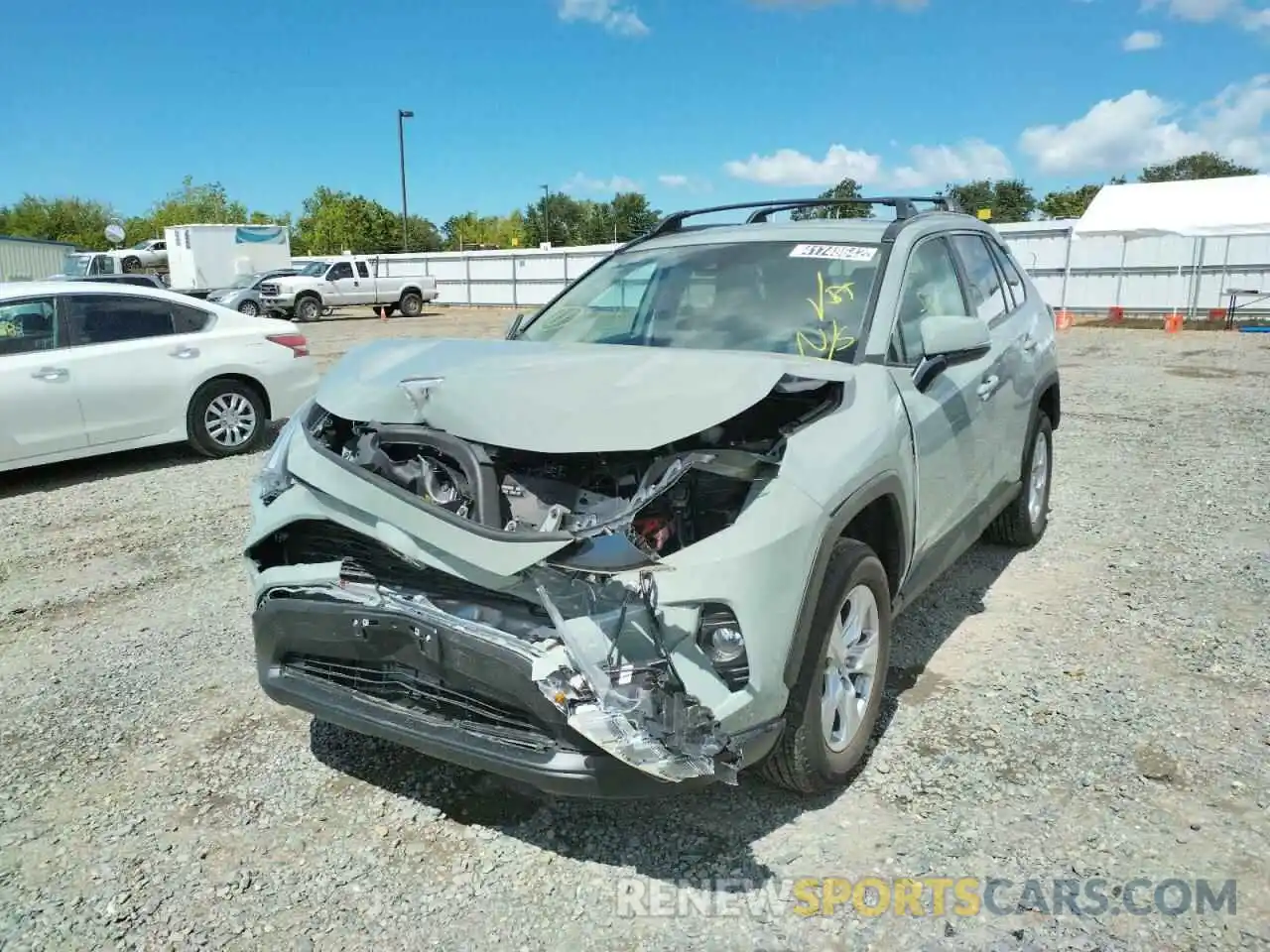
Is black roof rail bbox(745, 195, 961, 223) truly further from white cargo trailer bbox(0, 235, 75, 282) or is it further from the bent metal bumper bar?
white cargo trailer bbox(0, 235, 75, 282)

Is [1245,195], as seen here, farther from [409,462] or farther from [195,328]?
[409,462]

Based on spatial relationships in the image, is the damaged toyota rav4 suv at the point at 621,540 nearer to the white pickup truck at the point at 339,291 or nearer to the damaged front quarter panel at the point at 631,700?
the damaged front quarter panel at the point at 631,700

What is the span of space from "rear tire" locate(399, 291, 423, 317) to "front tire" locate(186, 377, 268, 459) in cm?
2438

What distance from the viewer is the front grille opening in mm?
2498

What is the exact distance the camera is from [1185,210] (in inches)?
846

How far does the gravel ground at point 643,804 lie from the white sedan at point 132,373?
246cm

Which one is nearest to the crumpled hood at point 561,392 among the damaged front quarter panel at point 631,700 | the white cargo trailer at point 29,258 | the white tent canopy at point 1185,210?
the damaged front quarter panel at point 631,700

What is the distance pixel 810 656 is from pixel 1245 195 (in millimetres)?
23777

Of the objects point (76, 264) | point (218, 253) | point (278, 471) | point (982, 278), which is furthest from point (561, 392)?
point (76, 264)

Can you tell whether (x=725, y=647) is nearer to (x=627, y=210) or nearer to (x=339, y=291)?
(x=339, y=291)

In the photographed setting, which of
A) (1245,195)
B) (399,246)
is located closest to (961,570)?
(1245,195)

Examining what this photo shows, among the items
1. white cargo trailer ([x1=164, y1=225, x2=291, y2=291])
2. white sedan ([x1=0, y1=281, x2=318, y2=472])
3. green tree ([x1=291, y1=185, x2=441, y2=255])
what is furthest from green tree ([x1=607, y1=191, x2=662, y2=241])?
white sedan ([x1=0, y1=281, x2=318, y2=472])

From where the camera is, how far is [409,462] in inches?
115

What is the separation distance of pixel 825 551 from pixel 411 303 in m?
31.3
